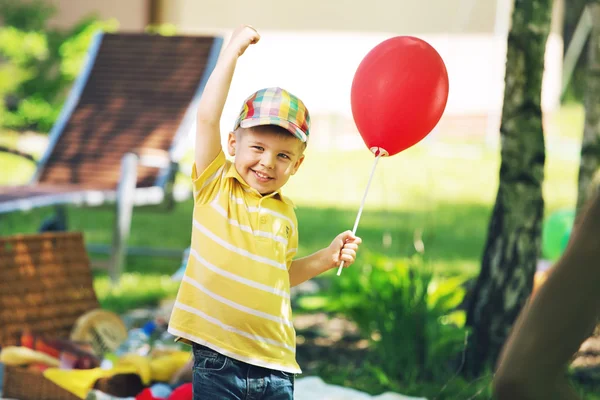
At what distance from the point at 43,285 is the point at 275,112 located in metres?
1.92

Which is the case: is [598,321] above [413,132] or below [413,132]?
below

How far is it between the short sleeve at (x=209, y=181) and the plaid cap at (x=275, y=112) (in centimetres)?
10

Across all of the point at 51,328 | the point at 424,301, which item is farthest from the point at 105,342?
the point at 424,301

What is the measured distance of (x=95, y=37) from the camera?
672cm

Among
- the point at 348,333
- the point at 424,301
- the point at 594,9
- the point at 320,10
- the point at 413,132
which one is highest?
the point at 320,10

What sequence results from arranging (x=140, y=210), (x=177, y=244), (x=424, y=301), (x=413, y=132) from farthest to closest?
(x=177, y=244) → (x=140, y=210) → (x=424, y=301) → (x=413, y=132)

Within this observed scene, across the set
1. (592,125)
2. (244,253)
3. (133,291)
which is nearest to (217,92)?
(244,253)

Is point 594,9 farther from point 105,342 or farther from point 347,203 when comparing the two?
point 347,203

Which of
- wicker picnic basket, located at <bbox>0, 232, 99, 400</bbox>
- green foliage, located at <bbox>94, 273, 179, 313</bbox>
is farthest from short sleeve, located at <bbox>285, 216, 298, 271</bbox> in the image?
green foliage, located at <bbox>94, 273, 179, 313</bbox>

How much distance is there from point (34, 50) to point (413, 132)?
8903mm

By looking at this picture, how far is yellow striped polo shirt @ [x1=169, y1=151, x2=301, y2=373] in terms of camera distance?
2.17 meters

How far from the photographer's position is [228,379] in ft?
7.07

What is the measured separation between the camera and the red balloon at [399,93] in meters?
2.36

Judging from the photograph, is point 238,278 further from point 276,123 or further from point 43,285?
point 43,285
